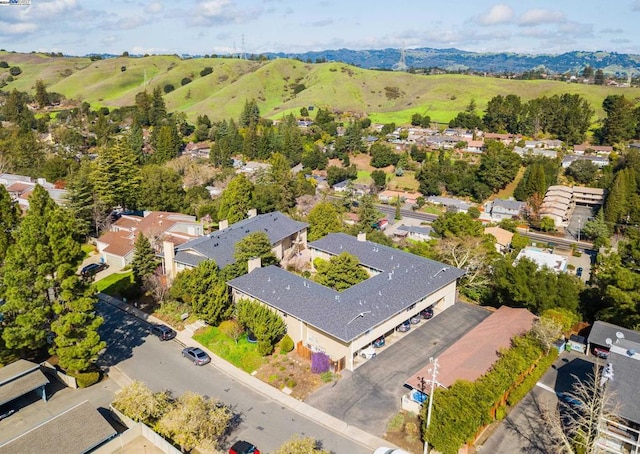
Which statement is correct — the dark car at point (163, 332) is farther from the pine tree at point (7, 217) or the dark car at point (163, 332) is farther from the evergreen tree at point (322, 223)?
the evergreen tree at point (322, 223)

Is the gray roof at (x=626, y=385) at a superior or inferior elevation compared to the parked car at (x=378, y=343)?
superior

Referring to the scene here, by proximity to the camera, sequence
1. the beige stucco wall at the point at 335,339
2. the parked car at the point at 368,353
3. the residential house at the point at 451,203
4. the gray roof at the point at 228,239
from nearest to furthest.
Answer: the beige stucco wall at the point at 335,339, the parked car at the point at 368,353, the gray roof at the point at 228,239, the residential house at the point at 451,203

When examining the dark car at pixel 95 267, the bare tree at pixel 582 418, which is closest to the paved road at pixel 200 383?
the bare tree at pixel 582 418

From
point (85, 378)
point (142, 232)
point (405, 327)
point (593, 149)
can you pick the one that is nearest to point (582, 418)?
point (405, 327)

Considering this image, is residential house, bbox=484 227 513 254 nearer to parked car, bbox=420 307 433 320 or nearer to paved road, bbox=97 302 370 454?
parked car, bbox=420 307 433 320

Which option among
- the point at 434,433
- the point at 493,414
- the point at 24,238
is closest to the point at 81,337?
the point at 24,238

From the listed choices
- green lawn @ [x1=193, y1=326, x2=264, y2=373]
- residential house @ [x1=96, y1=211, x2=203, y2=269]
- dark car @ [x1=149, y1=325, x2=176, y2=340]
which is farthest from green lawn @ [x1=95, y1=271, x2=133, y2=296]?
green lawn @ [x1=193, y1=326, x2=264, y2=373]
